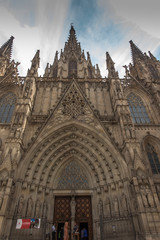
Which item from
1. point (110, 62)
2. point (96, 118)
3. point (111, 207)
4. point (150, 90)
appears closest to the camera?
point (111, 207)

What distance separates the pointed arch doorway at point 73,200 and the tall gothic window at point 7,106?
7.85m

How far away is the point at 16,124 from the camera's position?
1292 centimetres

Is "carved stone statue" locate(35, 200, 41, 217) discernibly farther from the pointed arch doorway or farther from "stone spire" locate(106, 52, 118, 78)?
"stone spire" locate(106, 52, 118, 78)

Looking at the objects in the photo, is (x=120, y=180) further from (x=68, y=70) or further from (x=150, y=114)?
(x=68, y=70)

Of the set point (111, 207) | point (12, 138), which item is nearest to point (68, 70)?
point (12, 138)

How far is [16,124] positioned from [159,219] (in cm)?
1216

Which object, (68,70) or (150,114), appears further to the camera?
(68,70)

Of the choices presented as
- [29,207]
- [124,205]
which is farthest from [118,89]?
[29,207]

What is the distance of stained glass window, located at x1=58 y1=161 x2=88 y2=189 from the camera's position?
12.5 metres

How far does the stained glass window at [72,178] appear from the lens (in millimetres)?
12492

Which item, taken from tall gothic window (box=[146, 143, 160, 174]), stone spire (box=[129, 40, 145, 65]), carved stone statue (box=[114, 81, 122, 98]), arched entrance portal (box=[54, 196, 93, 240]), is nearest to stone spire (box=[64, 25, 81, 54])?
stone spire (box=[129, 40, 145, 65])

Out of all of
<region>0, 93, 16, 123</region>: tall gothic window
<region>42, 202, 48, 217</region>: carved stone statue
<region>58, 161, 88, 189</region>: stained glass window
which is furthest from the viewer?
<region>0, 93, 16, 123</region>: tall gothic window

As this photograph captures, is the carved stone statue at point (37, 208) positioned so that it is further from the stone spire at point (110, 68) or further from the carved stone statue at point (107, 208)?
the stone spire at point (110, 68)

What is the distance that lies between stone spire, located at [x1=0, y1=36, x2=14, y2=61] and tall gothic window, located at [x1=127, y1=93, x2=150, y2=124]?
2143 cm
